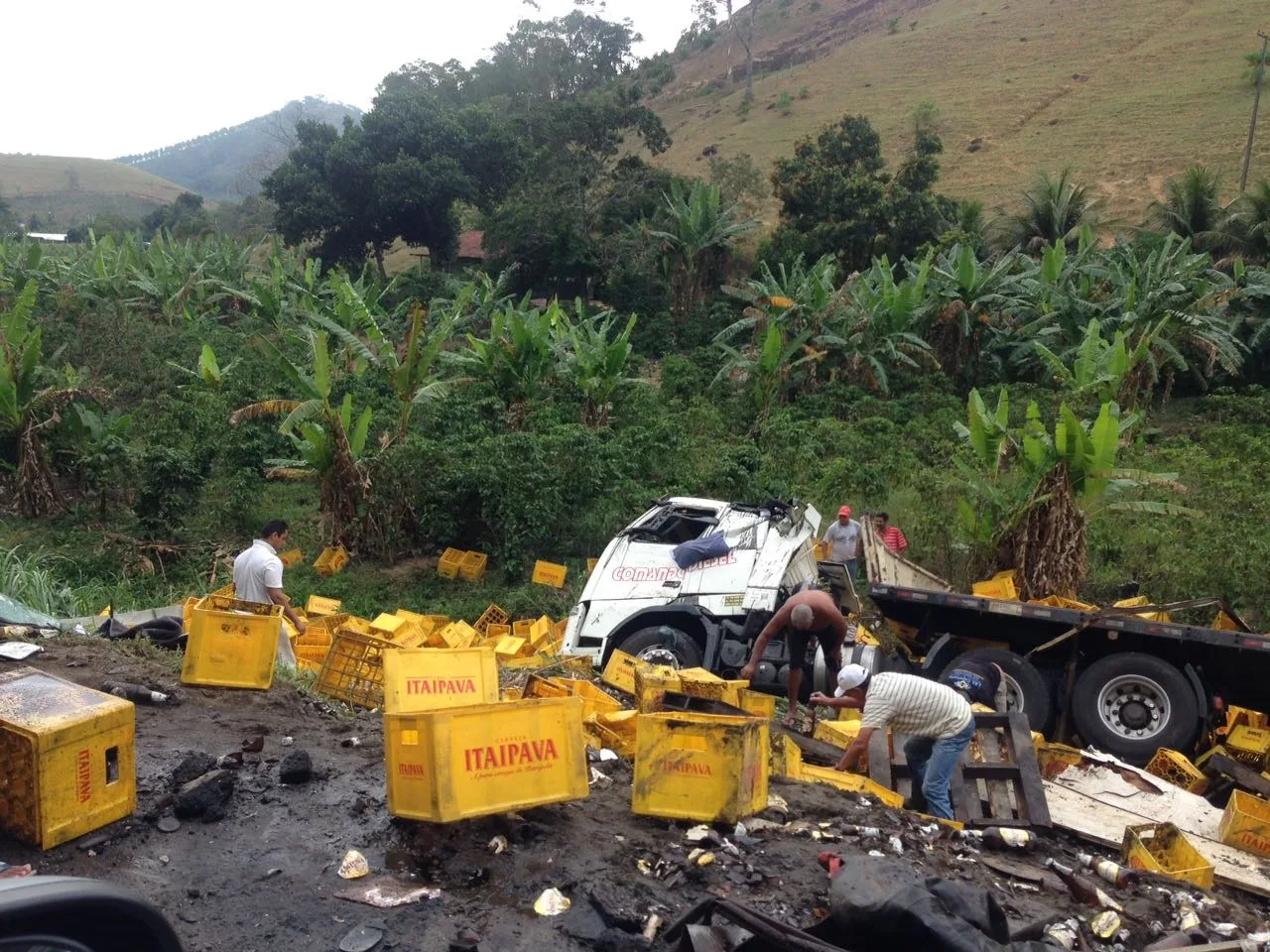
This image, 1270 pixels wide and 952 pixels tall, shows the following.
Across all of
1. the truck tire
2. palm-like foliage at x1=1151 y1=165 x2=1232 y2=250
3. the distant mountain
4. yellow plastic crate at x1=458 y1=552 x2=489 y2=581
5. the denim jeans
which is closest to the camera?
the denim jeans

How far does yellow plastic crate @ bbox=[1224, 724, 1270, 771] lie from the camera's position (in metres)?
8.34

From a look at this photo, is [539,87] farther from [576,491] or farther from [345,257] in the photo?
[576,491]

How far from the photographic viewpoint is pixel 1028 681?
887cm

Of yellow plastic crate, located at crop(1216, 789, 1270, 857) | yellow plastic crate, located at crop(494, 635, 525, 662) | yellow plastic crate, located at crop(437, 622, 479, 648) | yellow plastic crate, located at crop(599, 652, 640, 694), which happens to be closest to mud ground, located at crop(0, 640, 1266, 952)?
yellow plastic crate, located at crop(1216, 789, 1270, 857)

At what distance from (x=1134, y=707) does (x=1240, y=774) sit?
0.95 m

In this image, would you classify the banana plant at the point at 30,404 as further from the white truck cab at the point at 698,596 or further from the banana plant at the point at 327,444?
the white truck cab at the point at 698,596

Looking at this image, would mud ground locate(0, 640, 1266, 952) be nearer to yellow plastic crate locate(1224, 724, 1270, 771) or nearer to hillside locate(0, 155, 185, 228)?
yellow plastic crate locate(1224, 724, 1270, 771)

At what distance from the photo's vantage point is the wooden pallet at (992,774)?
6.76 metres

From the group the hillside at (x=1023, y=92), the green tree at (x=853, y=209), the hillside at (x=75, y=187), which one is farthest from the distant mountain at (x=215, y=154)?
the green tree at (x=853, y=209)

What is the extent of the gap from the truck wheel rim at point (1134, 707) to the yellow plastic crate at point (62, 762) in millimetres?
7473

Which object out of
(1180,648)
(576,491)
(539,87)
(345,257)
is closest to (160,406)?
(576,491)

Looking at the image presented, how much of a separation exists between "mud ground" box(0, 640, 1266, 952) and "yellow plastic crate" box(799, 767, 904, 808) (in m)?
0.29

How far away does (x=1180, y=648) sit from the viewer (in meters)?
8.55

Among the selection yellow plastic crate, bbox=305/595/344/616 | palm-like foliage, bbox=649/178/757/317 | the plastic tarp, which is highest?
palm-like foliage, bbox=649/178/757/317
